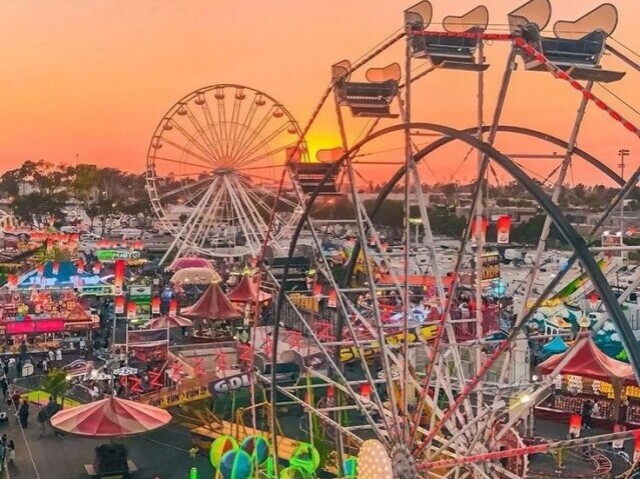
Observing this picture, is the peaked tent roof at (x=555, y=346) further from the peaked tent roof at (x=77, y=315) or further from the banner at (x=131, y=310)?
the peaked tent roof at (x=77, y=315)

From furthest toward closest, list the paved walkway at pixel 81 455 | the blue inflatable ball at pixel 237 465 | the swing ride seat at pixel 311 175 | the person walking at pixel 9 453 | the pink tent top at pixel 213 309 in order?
the pink tent top at pixel 213 309 → the person walking at pixel 9 453 → the paved walkway at pixel 81 455 → the blue inflatable ball at pixel 237 465 → the swing ride seat at pixel 311 175

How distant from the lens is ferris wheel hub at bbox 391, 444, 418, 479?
837 cm

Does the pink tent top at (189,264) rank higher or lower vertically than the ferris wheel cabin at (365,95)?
lower

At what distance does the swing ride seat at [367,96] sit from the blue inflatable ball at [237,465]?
6.03m

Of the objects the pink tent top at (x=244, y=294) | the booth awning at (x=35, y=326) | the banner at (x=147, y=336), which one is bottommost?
the booth awning at (x=35, y=326)

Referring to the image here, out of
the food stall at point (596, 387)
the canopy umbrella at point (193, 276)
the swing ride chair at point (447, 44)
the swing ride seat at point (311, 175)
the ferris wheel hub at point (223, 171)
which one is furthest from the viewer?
the ferris wheel hub at point (223, 171)

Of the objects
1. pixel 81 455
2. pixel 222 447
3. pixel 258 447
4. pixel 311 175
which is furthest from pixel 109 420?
pixel 311 175

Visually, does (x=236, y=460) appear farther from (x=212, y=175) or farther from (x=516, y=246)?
(x=516, y=246)

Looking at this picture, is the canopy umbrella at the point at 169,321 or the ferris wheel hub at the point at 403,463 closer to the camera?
the ferris wheel hub at the point at 403,463

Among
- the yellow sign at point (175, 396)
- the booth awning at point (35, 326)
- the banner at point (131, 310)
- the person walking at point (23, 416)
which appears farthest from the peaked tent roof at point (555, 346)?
the booth awning at point (35, 326)

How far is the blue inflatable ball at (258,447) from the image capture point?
1279 cm

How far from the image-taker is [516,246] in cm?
5047

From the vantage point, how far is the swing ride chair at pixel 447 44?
309 inches

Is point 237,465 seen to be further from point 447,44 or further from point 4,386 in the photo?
point 4,386
